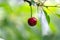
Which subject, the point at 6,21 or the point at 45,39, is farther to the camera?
the point at 45,39

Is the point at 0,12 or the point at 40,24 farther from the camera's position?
the point at 40,24

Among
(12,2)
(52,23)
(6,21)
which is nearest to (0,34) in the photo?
(6,21)

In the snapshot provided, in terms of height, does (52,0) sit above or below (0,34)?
above

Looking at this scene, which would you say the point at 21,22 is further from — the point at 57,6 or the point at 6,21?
the point at 57,6

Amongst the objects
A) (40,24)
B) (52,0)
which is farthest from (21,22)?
(52,0)

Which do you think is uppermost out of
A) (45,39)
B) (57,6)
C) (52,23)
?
(57,6)

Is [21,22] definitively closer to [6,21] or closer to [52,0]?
[6,21]
